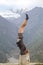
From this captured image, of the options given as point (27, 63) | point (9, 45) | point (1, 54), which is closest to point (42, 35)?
point (9, 45)

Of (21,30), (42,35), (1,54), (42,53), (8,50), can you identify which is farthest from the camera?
(42,35)

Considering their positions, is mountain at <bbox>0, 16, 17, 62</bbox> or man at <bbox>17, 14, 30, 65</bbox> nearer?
man at <bbox>17, 14, 30, 65</bbox>

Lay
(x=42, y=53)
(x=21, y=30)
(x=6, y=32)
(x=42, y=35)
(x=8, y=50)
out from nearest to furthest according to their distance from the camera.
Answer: (x=21, y=30), (x=42, y=53), (x=8, y=50), (x=42, y=35), (x=6, y=32)

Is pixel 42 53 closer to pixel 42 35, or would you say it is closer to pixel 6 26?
pixel 42 35

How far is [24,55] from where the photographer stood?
116 inches

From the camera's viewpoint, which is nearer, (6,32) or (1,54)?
(1,54)

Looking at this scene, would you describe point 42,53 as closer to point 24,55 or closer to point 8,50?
point 8,50

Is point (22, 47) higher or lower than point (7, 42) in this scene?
lower

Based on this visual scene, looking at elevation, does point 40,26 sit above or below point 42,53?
above

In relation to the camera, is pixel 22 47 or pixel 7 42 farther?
pixel 7 42

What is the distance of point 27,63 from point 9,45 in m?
15.3

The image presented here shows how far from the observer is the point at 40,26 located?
77.6 ft

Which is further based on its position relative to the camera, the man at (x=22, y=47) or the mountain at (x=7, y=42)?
the mountain at (x=7, y=42)

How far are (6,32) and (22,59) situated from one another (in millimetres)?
19614
